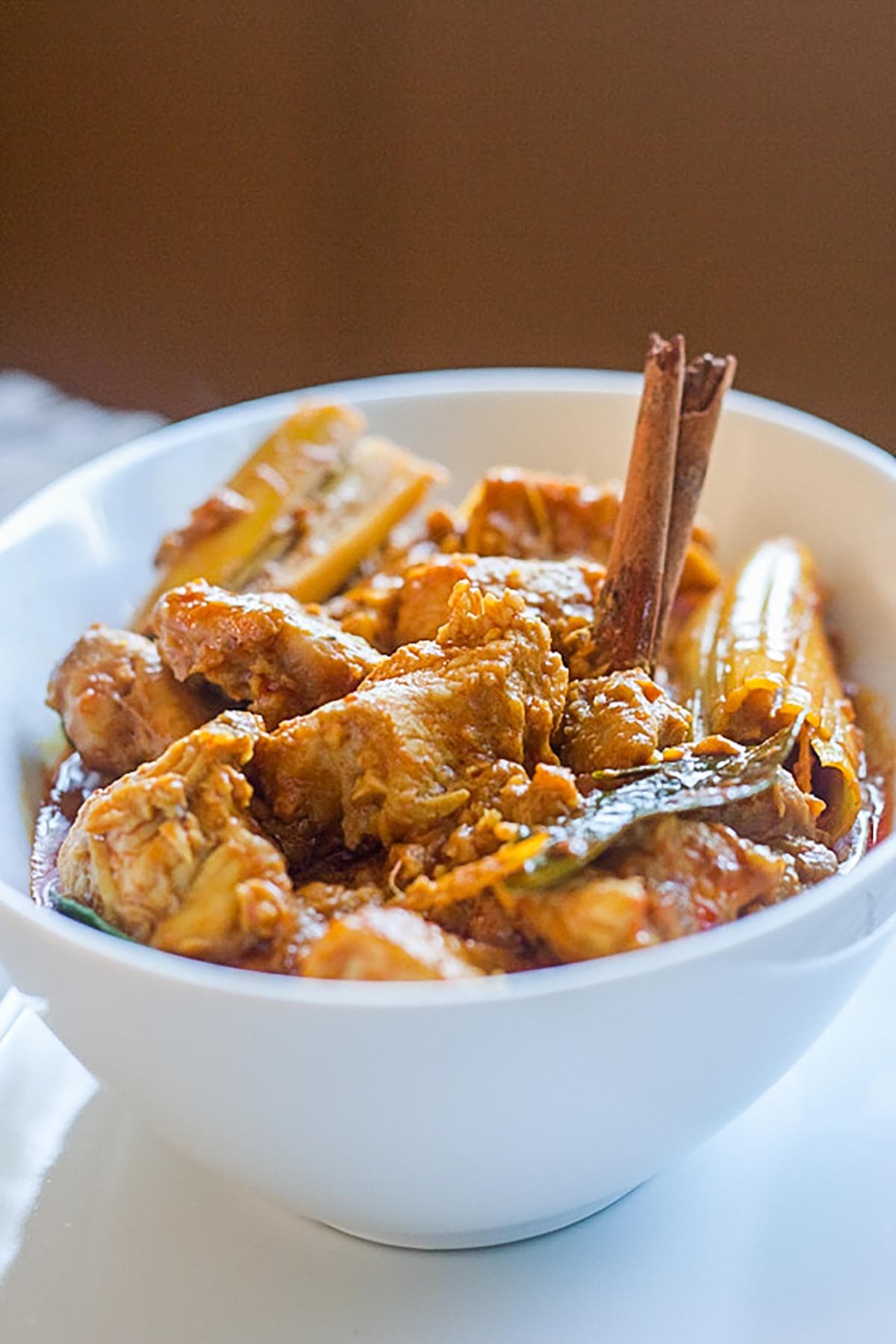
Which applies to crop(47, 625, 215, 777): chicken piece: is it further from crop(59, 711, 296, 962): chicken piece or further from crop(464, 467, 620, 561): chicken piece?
crop(464, 467, 620, 561): chicken piece

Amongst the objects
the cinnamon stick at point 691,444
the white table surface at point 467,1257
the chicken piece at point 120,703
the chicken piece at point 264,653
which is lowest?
the white table surface at point 467,1257

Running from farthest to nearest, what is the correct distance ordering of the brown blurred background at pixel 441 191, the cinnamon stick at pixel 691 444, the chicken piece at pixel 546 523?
the brown blurred background at pixel 441 191 < the chicken piece at pixel 546 523 < the cinnamon stick at pixel 691 444

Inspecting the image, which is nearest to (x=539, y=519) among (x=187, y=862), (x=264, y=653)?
(x=264, y=653)

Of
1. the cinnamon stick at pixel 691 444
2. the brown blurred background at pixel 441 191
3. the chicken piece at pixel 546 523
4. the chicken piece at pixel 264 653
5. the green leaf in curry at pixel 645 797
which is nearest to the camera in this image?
the green leaf in curry at pixel 645 797

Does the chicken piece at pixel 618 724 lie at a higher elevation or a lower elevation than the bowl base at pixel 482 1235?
higher

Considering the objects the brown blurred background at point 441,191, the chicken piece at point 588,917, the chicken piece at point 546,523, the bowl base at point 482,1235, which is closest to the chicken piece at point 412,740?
the chicken piece at point 588,917

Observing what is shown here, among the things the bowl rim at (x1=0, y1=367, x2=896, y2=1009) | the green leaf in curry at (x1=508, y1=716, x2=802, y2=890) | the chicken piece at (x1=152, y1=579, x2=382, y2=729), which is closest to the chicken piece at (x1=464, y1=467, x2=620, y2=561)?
the chicken piece at (x1=152, y1=579, x2=382, y2=729)

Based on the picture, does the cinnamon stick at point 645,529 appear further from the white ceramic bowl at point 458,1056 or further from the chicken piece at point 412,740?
the white ceramic bowl at point 458,1056
